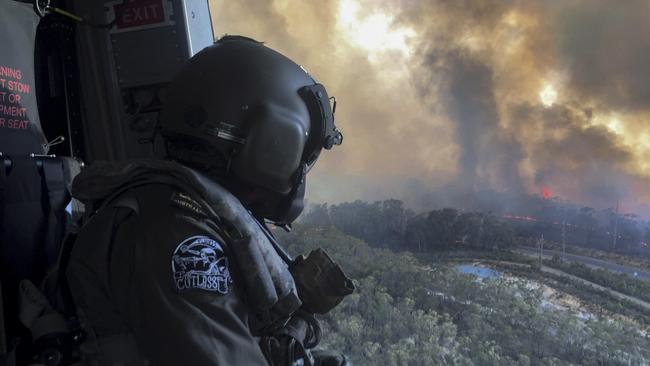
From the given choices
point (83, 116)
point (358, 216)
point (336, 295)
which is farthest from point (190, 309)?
point (358, 216)

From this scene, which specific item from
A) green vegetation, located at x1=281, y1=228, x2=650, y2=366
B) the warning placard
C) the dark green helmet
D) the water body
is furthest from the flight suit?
the water body

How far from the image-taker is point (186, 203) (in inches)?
32.6

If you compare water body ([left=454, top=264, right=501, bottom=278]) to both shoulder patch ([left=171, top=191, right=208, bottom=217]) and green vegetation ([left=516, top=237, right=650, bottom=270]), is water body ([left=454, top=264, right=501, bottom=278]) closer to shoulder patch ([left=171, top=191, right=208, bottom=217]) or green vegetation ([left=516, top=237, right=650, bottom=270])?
green vegetation ([left=516, top=237, right=650, bottom=270])

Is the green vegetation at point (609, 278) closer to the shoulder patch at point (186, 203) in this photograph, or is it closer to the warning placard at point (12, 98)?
the shoulder patch at point (186, 203)

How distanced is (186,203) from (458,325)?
5.13 ft

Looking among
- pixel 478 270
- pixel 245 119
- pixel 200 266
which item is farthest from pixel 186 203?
pixel 478 270

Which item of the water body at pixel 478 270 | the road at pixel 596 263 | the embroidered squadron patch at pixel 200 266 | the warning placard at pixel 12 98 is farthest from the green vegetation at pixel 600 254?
the warning placard at pixel 12 98

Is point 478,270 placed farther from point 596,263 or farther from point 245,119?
point 245,119

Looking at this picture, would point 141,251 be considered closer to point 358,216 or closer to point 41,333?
point 41,333

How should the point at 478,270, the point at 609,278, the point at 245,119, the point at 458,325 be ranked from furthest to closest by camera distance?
the point at 478,270, the point at 609,278, the point at 458,325, the point at 245,119

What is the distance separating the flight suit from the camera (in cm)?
73

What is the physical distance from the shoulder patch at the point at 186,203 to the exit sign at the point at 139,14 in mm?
1118

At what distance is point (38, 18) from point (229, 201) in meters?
1.07

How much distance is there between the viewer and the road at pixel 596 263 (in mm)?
2135
